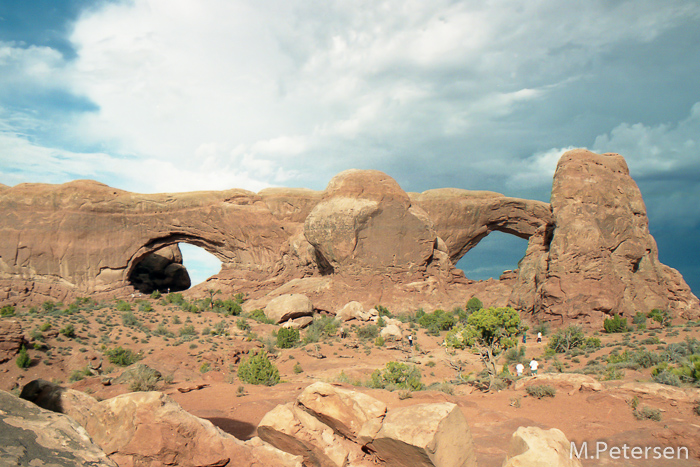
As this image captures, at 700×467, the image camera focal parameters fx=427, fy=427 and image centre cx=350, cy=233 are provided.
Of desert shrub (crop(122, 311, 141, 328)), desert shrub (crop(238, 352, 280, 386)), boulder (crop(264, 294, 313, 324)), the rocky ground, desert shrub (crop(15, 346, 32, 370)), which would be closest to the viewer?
the rocky ground

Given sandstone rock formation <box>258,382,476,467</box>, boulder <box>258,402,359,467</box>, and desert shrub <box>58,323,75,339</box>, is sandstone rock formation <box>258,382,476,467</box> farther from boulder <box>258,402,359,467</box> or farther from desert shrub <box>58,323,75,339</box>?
desert shrub <box>58,323,75,339</box>

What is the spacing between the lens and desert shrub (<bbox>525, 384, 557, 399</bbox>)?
33.9 feet

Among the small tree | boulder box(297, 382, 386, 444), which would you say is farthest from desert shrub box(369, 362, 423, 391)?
boulder box(297, 382, 386, 444)

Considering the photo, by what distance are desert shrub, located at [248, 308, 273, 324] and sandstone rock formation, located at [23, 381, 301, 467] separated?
21279 millimetres

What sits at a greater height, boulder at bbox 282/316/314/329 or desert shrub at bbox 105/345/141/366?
boulder at bbox 282/316/314/329

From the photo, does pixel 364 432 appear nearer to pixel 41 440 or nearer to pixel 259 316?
pixel 41 440

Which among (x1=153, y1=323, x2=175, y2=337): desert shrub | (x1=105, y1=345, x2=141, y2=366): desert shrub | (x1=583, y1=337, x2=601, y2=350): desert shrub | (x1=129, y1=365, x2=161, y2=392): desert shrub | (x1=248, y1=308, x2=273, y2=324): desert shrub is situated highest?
(x1=583, y1=337, x2=601, y2=350): desert shrub

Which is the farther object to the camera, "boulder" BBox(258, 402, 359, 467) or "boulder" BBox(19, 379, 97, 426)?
"boulder" BBox(258, 402, 359, 467)

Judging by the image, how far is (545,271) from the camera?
78.3ft

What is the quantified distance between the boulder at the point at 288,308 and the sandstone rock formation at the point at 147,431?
69.9ft

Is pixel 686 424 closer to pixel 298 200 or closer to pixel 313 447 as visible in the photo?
pixel 313 447

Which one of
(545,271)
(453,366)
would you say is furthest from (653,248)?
(453,366)

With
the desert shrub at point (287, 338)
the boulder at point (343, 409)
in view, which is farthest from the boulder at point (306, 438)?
the desert shrub at point (287, 338)

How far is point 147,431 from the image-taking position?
4086mm
